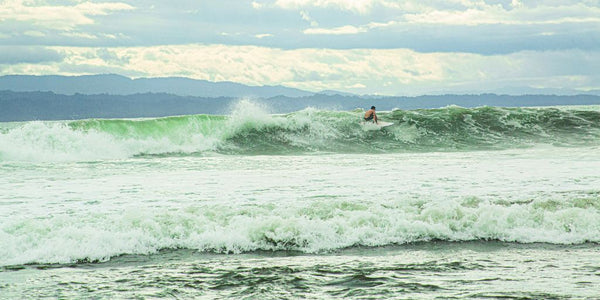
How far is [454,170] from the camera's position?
593 inches

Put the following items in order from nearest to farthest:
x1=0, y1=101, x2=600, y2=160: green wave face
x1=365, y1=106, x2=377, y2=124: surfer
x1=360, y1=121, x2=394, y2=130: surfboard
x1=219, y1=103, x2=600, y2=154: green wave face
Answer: x1=0, y1=101, x2=600, y2=160: green wave face → x1=219, y1=103, x2=600, y2=154: green wave face → x1=360, y1=121, x2=394, y2=130: surfboard → x1=365, y1=106, x2=377, y2=124: surfer

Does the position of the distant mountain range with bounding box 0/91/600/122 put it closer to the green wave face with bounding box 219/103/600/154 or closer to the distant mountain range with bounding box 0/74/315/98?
the distant mountain range with bounding box 0/74/315/98

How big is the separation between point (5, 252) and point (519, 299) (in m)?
5.95

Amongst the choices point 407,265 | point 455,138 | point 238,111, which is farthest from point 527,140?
point 407,265

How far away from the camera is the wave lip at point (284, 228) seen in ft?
24.8

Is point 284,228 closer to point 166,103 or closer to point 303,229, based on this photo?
point 303,229

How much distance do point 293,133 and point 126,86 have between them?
160 m

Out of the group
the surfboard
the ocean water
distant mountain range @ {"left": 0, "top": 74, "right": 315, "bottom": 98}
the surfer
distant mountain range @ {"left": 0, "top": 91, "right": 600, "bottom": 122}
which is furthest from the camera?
distant mountain range @ {"left": 0, "top": 74, "right": 315, "bottom": 98}

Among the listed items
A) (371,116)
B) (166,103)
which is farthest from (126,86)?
(371,116)

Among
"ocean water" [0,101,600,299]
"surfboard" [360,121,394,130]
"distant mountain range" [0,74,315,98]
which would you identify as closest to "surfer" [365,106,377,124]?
"surfboard" [360,121,394,130]

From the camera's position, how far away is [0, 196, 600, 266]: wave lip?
7566 mm

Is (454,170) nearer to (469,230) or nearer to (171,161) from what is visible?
(469,230)

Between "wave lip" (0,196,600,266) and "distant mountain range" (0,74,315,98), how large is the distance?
148314mm

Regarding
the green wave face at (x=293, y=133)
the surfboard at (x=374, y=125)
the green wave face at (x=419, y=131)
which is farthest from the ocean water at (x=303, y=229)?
the surfboard at (x=374, y=125)
